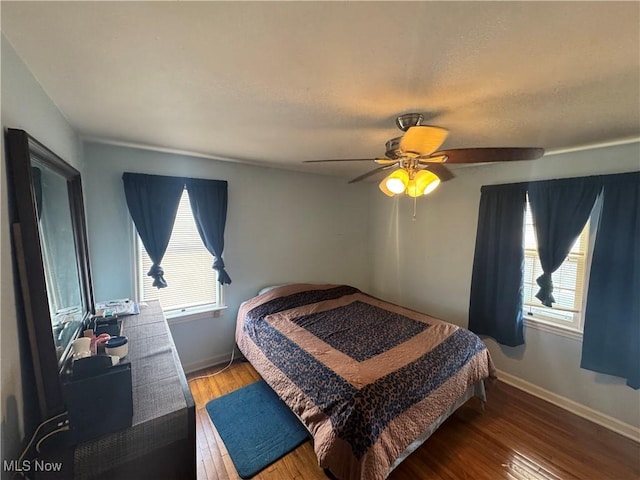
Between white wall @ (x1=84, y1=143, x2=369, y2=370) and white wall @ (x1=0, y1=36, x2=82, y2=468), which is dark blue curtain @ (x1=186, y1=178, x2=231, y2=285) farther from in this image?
white wall @ (x1=0, y1=36, x2=82, y2=468)

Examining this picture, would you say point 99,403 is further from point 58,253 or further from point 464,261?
point 464,261

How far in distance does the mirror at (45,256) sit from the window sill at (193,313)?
1092 mm

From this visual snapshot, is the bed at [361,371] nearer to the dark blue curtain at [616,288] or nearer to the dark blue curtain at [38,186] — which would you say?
the dark blue curtain at [616,288]

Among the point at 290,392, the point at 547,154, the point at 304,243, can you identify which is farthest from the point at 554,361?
the point at 304,243

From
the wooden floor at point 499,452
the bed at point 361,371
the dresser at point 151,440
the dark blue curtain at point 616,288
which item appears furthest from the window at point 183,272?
the dark blue curtain at point 616,288

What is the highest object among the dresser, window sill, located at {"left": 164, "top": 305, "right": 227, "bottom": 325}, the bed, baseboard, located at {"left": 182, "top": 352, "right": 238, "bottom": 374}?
the dresser

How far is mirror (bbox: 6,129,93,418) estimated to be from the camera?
0.92 meters

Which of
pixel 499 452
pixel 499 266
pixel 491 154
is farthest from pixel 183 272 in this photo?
pixel 499 266

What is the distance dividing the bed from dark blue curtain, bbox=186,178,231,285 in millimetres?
650

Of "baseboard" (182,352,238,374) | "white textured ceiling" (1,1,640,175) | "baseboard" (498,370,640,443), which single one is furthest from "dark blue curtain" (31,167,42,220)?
"baseboard" (498,370,640,443)

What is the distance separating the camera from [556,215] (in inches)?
→ 92.5

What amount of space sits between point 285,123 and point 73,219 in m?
1.47

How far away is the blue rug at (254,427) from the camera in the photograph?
1803 millimetres

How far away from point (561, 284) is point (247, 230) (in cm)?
A: 320
